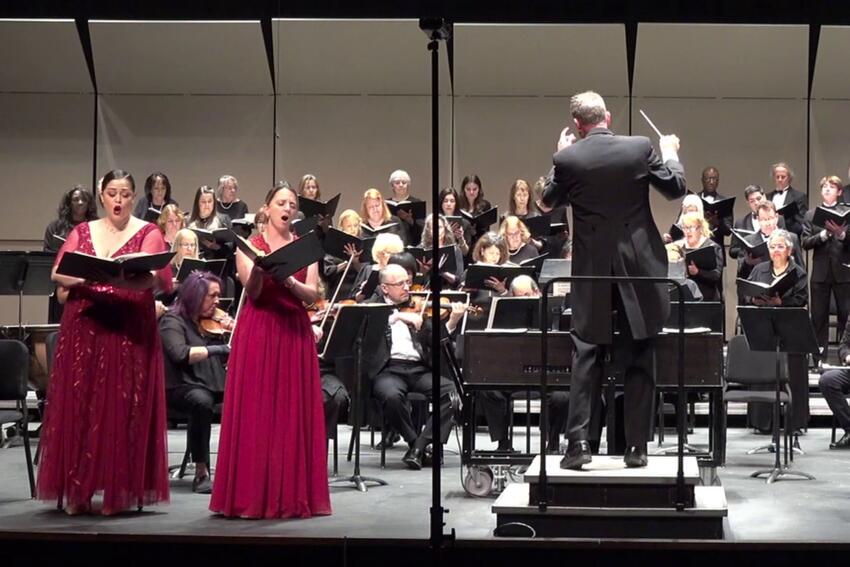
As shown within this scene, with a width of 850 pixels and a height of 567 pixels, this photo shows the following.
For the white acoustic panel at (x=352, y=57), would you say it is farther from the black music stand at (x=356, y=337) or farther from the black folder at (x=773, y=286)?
the black music stand at (x=356, y=337)

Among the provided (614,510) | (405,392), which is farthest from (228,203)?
(614,510)

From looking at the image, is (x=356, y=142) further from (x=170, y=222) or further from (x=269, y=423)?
(x=269, y=423)

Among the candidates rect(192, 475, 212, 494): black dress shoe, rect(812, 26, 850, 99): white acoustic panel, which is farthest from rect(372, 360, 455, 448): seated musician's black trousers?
rect(812, 26, 850, 99): white acoustic panel

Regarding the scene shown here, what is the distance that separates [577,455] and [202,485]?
198 centimetres

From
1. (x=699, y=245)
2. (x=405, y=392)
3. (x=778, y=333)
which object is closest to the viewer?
(x=778, y=333)

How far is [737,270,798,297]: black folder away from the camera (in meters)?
7.21

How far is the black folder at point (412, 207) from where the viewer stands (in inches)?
377

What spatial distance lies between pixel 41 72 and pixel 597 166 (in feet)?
29.3

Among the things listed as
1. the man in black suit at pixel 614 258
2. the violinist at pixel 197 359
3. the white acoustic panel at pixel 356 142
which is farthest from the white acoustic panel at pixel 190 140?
the man in black suit at pixel 614 258

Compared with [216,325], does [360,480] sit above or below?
below

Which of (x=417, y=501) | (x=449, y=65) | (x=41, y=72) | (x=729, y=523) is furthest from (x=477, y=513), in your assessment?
(x=41, y=72)

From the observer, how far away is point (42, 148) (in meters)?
12.6

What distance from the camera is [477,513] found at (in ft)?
17.8

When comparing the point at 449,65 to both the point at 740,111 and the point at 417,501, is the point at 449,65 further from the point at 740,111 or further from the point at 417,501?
the point at 417,501
